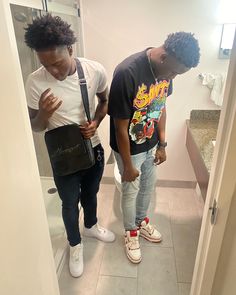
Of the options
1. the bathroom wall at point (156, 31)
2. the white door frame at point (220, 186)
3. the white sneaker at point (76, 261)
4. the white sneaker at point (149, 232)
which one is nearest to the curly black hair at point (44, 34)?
the white door frame at point (220, 186)

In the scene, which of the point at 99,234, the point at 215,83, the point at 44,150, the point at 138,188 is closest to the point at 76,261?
the point at 99,234

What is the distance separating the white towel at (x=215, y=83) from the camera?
A: 5.97ft

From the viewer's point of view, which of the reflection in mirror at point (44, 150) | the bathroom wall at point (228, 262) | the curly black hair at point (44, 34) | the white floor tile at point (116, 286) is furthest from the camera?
the white floor tile at point (116, 286)

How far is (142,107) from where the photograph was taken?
1229 mm

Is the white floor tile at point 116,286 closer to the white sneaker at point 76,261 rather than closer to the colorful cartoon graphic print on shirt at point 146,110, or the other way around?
the white sneaker at point 76,261

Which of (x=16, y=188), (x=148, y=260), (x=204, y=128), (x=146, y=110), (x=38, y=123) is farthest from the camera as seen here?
(x=204, y=128)

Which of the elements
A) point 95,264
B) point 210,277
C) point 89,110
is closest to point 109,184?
point 95,264

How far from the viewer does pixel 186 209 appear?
2090 mm

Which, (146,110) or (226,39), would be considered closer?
(146,110)

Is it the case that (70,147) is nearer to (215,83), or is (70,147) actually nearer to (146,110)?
(146,110)

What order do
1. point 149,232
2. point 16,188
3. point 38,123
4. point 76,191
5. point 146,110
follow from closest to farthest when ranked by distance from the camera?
point 16,188
point 38,123
point 146,110
point 76,191
point 149,232

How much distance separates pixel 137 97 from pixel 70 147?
42 cm

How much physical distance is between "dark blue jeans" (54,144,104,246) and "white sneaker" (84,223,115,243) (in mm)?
203

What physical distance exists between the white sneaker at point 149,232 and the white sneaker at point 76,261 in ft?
1.57
